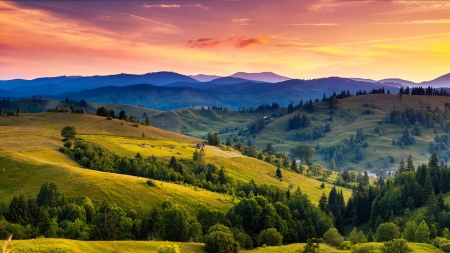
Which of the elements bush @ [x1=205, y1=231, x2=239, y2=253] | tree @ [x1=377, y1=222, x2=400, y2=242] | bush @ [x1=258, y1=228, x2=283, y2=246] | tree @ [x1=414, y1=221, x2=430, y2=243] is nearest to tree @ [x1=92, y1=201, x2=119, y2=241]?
bush @ [x1=205, y1=231, x2=239, y2=253]

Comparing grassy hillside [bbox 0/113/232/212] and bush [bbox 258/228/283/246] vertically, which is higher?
grassy hillside [bbox 0/113/232/212]

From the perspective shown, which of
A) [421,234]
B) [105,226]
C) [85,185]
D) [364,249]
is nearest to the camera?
[105,226]

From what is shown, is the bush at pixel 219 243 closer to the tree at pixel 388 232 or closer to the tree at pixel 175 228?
the tree at pixel 175 228

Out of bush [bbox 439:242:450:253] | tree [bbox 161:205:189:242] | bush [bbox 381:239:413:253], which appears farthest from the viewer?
tree [bbox 161:205:189:242]

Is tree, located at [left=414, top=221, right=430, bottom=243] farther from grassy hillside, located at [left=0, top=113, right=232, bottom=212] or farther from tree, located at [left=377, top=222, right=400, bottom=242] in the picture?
grassy hillside, located at [left=0, top=113, right=232, bottom=212]

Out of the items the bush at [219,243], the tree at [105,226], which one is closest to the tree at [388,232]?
the bush at [219,243]

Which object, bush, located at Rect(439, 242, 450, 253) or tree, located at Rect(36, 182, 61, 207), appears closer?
bush, located at Rect(439, 242, 450, 253)

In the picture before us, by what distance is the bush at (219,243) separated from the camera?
70.7 metres

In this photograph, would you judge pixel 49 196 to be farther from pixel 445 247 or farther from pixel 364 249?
pixel 445 247

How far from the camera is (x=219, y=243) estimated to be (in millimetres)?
70500

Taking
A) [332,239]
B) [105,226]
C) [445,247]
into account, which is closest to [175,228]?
[105,226]

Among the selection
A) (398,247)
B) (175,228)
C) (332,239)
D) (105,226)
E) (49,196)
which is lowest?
(332,239)

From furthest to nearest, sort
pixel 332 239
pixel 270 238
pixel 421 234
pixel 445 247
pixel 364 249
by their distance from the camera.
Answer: pixel 421 234 < pixel 332 239 < pixel 270 238 < pixel 445 247 < pixel 364 249

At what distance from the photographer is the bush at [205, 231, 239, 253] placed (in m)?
70.7
